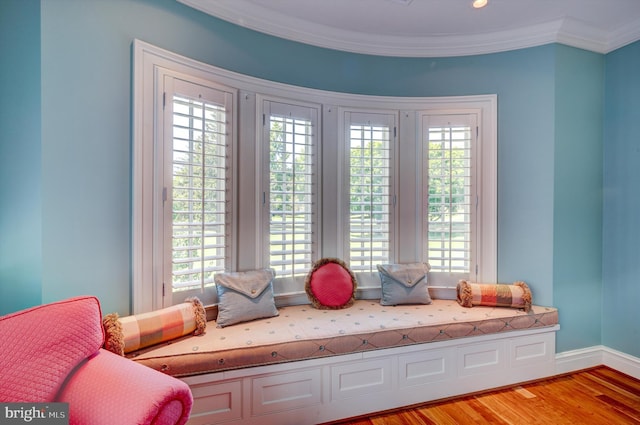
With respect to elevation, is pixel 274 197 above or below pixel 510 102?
below

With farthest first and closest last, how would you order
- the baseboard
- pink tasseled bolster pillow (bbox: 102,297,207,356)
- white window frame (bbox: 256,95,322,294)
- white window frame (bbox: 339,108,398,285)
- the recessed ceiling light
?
white window frame (bbox: 339,108,398,285)
the baseboard
white window frame (bbox: 256,95,322,294)
the recessed ceiling light
pink tasseled bolster pillow (bbox: 102,297,207,356)

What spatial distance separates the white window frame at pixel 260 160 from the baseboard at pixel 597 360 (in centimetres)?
81

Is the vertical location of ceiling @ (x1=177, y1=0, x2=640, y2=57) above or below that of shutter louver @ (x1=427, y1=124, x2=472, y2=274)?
above

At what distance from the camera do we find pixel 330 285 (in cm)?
237

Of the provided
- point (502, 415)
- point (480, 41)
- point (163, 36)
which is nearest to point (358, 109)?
point (480, 41)

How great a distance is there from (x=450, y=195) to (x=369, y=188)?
2.27 ft

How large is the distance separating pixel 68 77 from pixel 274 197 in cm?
133

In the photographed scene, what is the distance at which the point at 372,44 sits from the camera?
258 cm

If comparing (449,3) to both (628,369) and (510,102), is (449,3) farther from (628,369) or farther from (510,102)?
(628,369)

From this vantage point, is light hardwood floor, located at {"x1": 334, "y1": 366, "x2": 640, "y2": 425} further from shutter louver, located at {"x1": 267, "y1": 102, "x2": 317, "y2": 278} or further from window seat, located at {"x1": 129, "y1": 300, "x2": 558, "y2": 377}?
shutter louver, located at {"x1": 267, "y1": 102, "x2": 317, "y2": 278}

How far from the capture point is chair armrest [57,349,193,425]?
1.02 meters

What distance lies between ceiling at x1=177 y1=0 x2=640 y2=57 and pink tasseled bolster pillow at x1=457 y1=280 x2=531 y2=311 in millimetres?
1918

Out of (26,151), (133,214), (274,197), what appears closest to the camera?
(26,151)

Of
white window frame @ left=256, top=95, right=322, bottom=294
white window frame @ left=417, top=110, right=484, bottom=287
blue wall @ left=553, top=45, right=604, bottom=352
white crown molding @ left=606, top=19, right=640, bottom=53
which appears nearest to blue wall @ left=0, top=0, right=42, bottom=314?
white window frame @ left=256, top=95, right=322, bottom=294
